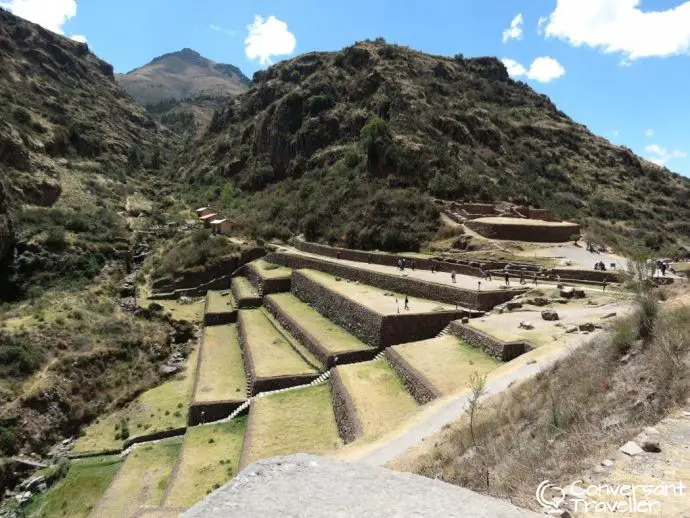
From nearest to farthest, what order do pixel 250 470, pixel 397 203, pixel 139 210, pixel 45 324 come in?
pixel 250 470 < pixel 45 324 < pixel 397 203 < pixel 139 210

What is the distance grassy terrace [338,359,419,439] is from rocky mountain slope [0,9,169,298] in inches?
1086

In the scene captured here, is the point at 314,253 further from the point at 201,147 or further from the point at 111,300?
the point at 201,147

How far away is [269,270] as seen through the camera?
39.2 metres

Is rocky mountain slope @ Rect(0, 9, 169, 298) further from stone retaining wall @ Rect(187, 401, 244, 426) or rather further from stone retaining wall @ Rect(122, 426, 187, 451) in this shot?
stone retaining wall @ Rect(187, 401, 244, 426)

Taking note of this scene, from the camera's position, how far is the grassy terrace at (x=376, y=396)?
1414 cm

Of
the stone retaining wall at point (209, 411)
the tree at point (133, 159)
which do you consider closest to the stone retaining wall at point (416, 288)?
the stone retaining wall at point (209, 411)

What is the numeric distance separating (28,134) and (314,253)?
38.2 metres

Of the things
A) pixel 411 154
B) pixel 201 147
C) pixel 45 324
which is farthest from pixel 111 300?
pixel 201 147

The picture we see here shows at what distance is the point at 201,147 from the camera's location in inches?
3718

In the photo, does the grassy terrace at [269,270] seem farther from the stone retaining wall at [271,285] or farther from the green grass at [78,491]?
the green grass at [78,491]

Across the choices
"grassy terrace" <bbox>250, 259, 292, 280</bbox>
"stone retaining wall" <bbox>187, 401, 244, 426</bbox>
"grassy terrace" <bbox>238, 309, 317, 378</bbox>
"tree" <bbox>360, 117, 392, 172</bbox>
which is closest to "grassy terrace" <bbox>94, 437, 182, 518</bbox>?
"stone retaining wall" <bbox>187, 401, 244, 426</bbox>

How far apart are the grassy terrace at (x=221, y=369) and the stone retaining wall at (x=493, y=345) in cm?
1017

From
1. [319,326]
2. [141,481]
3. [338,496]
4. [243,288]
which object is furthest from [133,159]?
[338,496]

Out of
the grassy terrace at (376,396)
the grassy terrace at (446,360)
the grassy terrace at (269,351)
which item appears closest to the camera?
the grassy terrace at (376,396)
